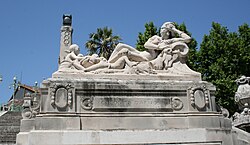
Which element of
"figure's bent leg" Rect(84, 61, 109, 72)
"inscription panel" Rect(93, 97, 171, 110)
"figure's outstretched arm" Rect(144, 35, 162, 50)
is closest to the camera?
"inscription panel" Rect(93, 97, 171, 110)

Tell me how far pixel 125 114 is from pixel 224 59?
58.2 ft

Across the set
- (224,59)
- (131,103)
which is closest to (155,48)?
(131,103)

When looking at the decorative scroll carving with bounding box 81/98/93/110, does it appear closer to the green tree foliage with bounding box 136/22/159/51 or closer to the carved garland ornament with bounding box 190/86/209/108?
the carved garland ornament with bounding box 190/86/209/108

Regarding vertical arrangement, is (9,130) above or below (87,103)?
below

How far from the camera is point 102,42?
3216cm

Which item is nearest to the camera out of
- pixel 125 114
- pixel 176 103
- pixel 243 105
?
pixel 125 114

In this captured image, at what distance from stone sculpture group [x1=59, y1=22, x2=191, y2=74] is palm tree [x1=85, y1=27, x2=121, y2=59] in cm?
2191

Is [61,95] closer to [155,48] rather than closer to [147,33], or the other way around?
[155,48]

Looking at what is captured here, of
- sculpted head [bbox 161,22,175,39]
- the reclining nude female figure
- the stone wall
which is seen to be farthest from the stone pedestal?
the stone wall

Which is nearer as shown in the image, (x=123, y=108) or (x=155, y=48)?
(x=123, y=108)

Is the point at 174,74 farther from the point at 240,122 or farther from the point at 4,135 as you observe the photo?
the point at 4,135

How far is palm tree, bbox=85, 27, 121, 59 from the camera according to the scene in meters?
31.6

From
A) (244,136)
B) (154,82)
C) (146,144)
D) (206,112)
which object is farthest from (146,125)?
(244,136)

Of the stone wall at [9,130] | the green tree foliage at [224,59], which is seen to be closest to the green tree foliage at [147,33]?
the green tree foliage at [224,59]
